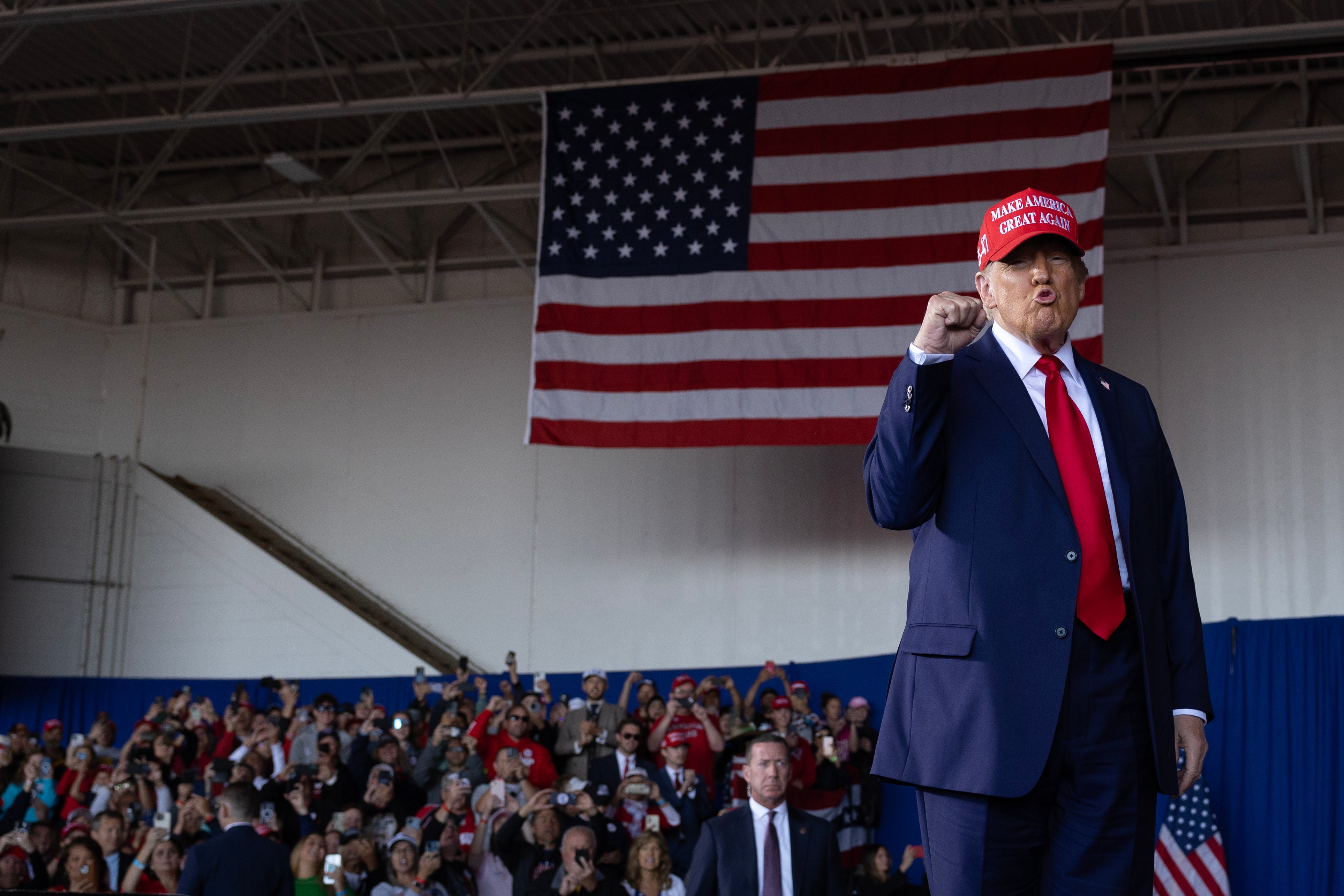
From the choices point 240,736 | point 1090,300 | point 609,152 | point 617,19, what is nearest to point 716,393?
point 609,152

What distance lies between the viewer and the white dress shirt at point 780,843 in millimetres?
5074

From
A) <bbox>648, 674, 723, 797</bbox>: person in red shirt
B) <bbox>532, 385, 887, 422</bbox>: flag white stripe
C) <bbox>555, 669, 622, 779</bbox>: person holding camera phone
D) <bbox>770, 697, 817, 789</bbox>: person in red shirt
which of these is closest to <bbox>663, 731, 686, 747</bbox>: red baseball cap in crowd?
<bbox>648, 674, 723, 797</bbox>: person in red shirt

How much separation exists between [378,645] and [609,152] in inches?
266

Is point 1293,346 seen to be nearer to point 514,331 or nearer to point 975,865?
point 514,331

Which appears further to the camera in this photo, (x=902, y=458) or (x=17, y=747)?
(x=17, y=747)

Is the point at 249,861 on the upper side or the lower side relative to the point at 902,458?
lower

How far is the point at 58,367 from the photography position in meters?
16.5

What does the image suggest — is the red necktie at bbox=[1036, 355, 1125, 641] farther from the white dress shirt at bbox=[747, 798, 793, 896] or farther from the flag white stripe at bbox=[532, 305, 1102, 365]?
the flag white stripe at bbox=[532, 305, 1102, 365]

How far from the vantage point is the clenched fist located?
165 cm

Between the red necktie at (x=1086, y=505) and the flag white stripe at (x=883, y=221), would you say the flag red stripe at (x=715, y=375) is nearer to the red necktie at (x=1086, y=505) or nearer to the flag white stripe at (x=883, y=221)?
the flag white stripe at (x=883, y=221)

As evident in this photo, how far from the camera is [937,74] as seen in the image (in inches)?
353

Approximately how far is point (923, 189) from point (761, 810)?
16.2 feet

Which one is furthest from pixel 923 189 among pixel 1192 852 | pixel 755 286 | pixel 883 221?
pixel 1192 852

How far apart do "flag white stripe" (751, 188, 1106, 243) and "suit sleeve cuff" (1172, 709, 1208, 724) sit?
280 inches
